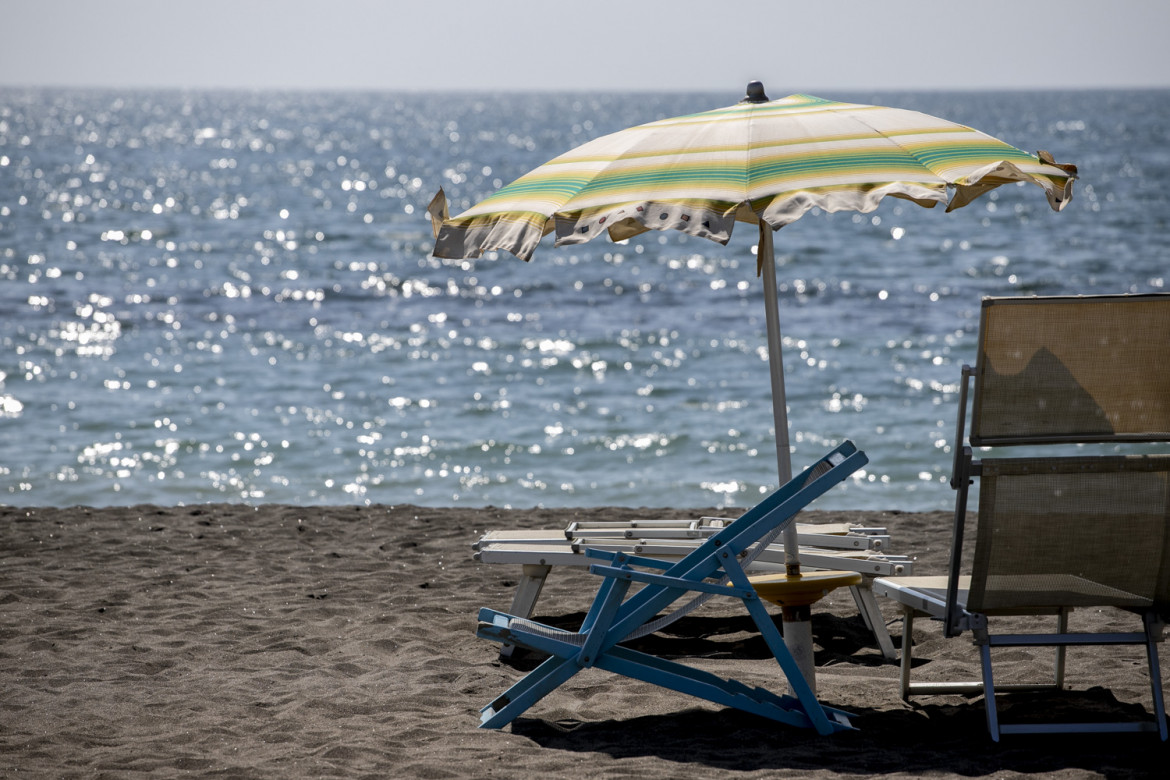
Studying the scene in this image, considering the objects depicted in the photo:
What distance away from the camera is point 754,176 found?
372cm

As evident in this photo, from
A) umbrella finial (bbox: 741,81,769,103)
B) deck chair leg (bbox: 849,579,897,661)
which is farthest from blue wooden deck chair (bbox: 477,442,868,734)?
umbrella finial (bbox: 741,81,769,103)

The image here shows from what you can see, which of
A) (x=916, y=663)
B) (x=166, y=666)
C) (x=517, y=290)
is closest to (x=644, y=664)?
(x=916, y=663)

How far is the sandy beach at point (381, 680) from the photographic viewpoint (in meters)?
3.84

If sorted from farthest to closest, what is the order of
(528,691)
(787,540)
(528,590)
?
(528,590), (787,540), (528,691)

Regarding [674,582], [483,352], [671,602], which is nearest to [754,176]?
[674,582]

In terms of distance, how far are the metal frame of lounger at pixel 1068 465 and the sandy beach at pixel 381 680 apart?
0.47m

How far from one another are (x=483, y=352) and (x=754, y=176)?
40.7 feet

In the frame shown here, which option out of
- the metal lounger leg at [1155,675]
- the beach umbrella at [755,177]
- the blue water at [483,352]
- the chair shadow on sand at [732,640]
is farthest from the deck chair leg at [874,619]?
the blue water at [483,352]

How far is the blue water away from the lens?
10.6m

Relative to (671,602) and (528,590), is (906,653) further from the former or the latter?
(528,590)

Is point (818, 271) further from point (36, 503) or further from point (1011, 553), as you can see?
point (1011, 553)

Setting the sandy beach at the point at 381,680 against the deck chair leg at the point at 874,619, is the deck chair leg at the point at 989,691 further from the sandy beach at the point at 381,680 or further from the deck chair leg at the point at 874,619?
the deck chair leg at the point at 874,619

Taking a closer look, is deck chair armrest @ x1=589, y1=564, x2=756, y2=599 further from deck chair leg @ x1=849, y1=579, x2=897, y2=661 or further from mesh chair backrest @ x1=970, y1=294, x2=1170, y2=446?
deck chair leg @ x1=849, y1=579, x2=897, y2=661

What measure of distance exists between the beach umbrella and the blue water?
5700 millimetres
